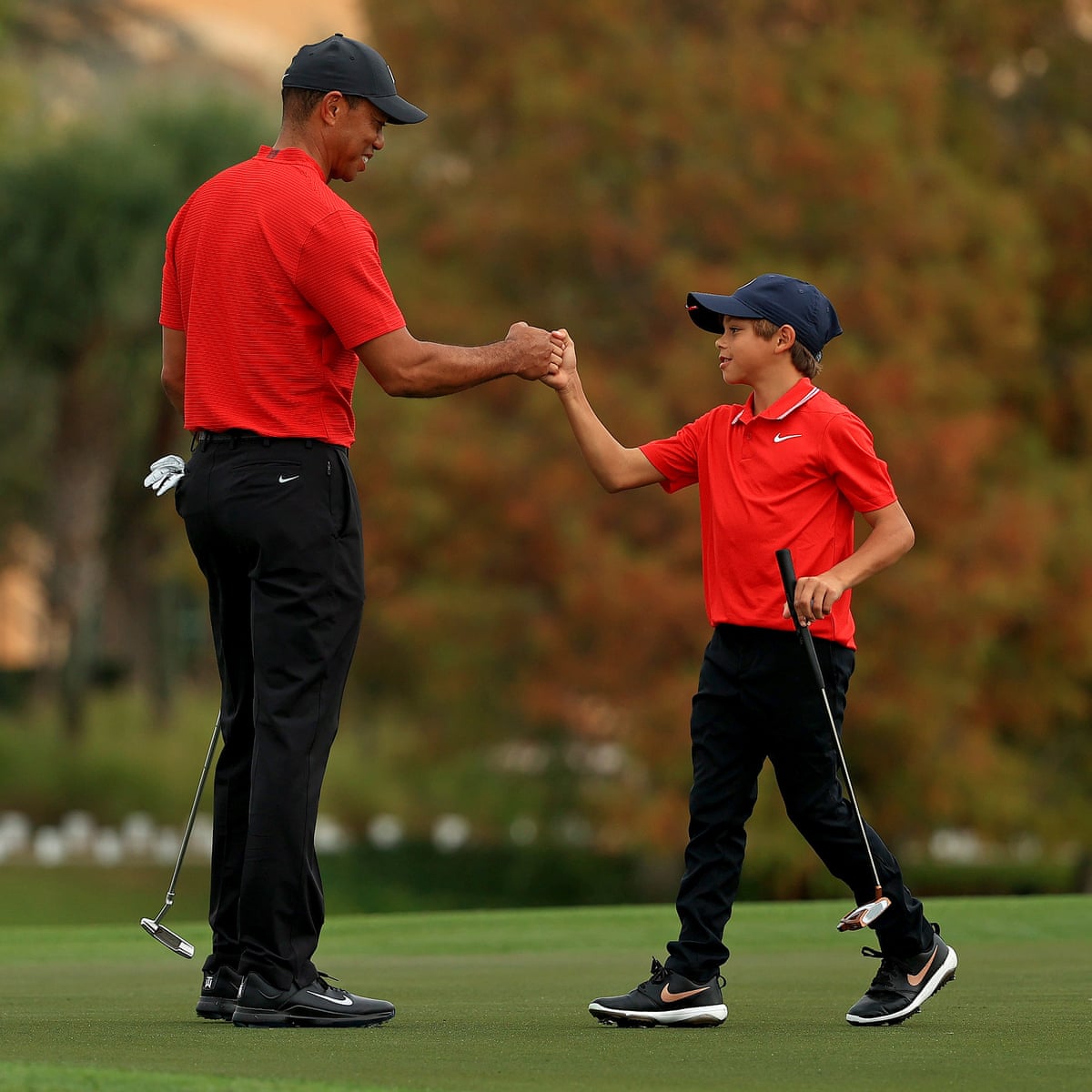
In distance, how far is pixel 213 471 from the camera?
4.78 m

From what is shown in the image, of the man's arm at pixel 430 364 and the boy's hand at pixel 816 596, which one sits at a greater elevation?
the man's arm at pixel 430 364

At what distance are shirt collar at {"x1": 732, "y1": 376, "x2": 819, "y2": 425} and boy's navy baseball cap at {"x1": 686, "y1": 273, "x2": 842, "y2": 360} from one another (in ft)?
0.45

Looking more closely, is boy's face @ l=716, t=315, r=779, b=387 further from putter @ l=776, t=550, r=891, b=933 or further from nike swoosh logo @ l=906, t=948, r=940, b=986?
nike swoosh logo @ l=906, t=948, r=940, b=986

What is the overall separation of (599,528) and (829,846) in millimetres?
13857

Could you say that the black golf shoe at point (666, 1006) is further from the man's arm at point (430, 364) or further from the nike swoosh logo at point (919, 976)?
the man's arm at point (430, 364)

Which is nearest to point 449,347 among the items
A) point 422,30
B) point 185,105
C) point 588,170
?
point 588,170

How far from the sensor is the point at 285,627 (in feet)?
15.6

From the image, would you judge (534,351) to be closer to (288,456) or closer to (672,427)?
(288,456)

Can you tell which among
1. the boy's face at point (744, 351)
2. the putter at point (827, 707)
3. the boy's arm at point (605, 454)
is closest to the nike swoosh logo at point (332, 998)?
the putter at point (827, 707)

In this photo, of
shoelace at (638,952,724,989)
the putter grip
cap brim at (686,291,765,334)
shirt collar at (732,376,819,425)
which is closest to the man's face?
cap brim at (686,291,765,334)

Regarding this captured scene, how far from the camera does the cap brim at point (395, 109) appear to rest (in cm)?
490

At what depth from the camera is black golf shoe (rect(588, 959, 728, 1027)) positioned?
4820 millimetres

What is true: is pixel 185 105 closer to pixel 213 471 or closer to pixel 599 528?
pixel 599 528

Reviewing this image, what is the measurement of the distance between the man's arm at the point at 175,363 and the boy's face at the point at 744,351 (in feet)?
4.39
